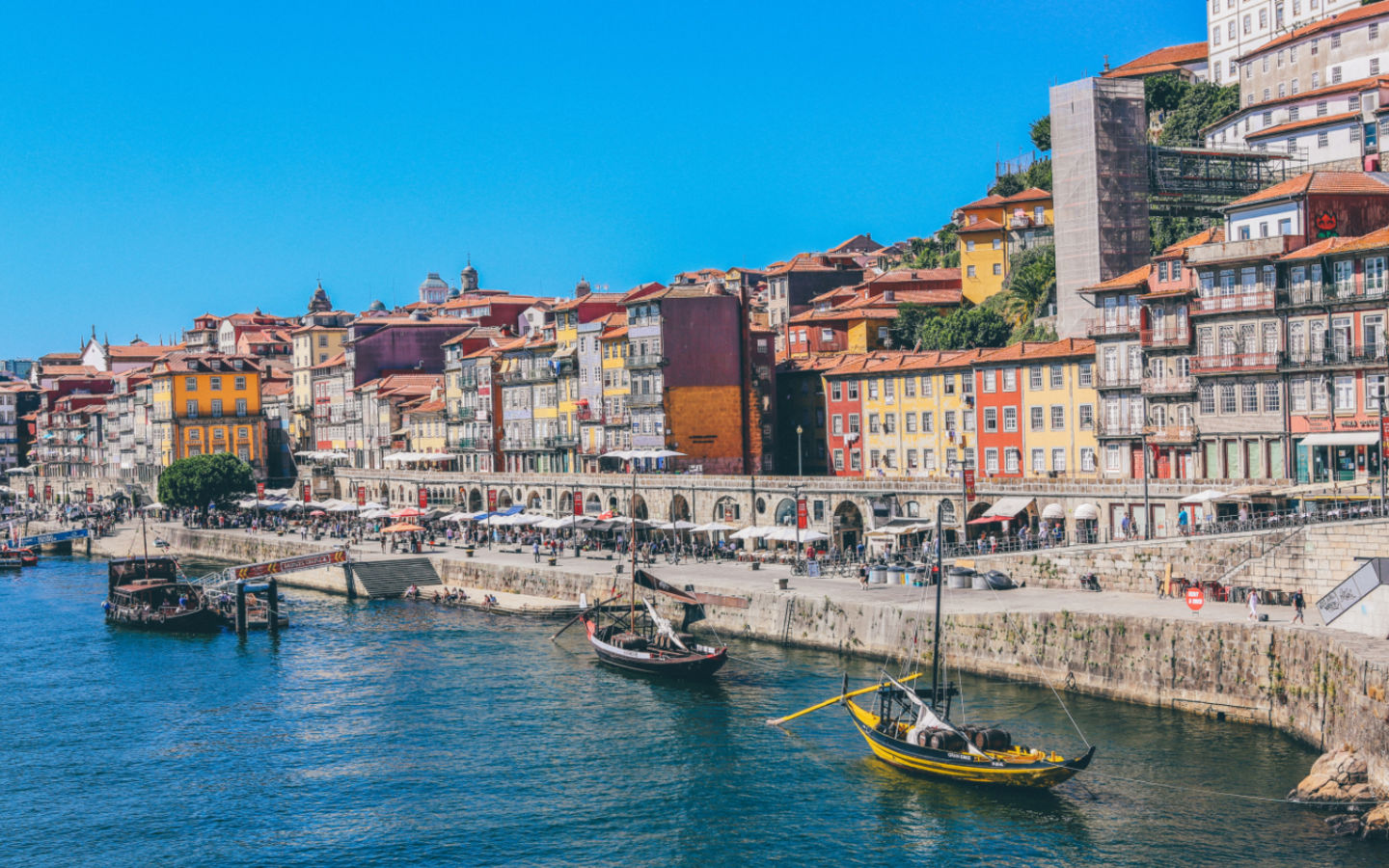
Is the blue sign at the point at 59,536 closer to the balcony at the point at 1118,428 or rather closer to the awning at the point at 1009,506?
the awning at the point at 1009,506

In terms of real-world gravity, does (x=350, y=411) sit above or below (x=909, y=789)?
above

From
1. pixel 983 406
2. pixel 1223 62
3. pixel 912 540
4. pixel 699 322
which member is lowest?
pixel 912 540

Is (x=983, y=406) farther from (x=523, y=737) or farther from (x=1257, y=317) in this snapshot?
(x=523, y=737)

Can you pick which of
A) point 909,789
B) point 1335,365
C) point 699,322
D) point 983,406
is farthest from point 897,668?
point 699,322

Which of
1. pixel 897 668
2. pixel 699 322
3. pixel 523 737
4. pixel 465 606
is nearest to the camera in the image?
pixel 523 737

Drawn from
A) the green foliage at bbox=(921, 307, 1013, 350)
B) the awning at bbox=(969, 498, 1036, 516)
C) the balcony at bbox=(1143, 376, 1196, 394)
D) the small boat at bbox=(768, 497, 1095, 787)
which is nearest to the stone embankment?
the small boat at bbox=(768, 497, 1095, 787)

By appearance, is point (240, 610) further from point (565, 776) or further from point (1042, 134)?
point (1042, 134)

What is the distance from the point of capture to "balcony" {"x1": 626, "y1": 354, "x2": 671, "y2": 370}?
9538 centimetres

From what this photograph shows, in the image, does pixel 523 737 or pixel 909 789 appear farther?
pixel 523 737

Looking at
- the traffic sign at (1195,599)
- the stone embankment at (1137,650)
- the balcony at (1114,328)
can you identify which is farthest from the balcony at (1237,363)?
the traffic sign at (1195,599)

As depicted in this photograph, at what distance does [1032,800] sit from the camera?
39.5m

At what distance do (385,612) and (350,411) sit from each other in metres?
68.7

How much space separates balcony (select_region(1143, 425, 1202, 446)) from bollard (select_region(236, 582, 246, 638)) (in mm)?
44367

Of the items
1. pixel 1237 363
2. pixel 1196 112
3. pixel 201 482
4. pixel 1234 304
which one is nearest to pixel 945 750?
pixel 1237 363
